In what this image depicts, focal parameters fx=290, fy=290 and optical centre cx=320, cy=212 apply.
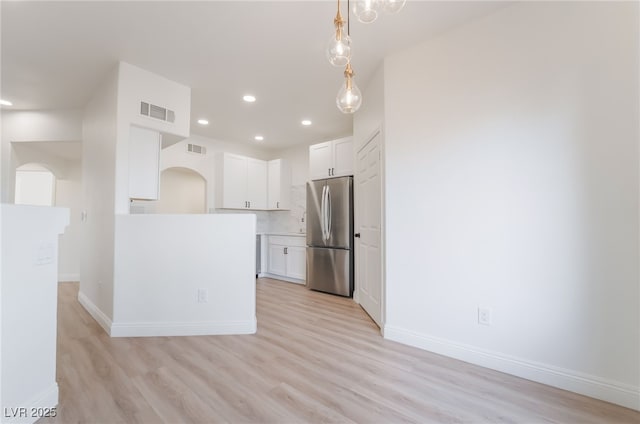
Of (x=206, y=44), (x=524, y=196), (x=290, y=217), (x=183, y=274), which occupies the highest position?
(x=206, y=44)

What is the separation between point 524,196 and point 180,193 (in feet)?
20.1

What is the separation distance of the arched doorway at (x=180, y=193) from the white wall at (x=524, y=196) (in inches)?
195

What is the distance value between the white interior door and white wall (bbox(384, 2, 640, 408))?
311 millimetres

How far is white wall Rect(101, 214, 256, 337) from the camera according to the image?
105 inches

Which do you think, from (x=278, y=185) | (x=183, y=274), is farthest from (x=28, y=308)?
(x=278, y=185)

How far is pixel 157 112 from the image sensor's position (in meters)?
2.98

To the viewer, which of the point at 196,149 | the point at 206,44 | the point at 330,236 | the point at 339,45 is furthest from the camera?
the point at 196,149

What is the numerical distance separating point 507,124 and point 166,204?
20.0ft

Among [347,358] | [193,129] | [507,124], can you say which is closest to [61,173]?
[193,129]

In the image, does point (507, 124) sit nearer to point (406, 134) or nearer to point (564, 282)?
point (406, 134)

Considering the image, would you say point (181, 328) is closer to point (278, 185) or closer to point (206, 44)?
point (206, 44)

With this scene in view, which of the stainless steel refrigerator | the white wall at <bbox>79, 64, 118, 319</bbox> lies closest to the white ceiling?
the white wall at <bbox>79, 64, 118, 319</bbox>

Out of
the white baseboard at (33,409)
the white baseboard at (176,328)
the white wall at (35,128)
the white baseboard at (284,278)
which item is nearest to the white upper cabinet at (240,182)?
the white baseboard at (284,278)

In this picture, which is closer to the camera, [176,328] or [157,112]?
[176,328]
